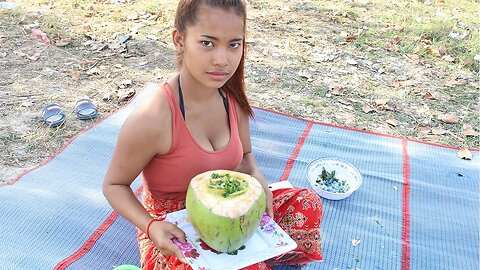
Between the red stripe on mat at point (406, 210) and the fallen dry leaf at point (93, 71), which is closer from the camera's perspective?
the red stripe on mat at point (406, 210)

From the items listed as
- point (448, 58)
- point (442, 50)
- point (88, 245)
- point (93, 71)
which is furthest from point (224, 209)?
point (442, 50)

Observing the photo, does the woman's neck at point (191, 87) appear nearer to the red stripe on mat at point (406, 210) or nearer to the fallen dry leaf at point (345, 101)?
the red stripe on mat at point (406, 210)

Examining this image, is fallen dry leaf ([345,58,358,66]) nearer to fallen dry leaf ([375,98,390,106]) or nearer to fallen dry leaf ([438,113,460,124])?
fallen dry leaf ([375,98,390,106])

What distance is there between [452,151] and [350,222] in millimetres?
1164

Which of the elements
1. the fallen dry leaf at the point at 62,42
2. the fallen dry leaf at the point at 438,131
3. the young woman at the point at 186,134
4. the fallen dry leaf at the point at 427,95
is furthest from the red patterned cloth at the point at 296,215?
the fallen dry leaf at the point at 62,42

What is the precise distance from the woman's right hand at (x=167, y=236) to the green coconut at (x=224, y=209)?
0.25 ft

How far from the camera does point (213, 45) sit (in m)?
1.63

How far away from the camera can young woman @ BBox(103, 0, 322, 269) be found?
5.32ft

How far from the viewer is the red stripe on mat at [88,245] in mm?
2086

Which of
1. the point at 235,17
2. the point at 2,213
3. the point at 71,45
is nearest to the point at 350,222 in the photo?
the point at 235,17

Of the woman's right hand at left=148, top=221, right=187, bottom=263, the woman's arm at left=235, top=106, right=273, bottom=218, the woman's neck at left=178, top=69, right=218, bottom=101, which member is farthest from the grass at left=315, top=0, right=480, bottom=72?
the woman's right hand at left=148, top=221, right=187, bottom=263

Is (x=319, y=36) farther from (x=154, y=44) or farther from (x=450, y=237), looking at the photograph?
(x=450, y=237)

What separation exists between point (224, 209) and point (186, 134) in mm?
378

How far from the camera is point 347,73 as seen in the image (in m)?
4.43
